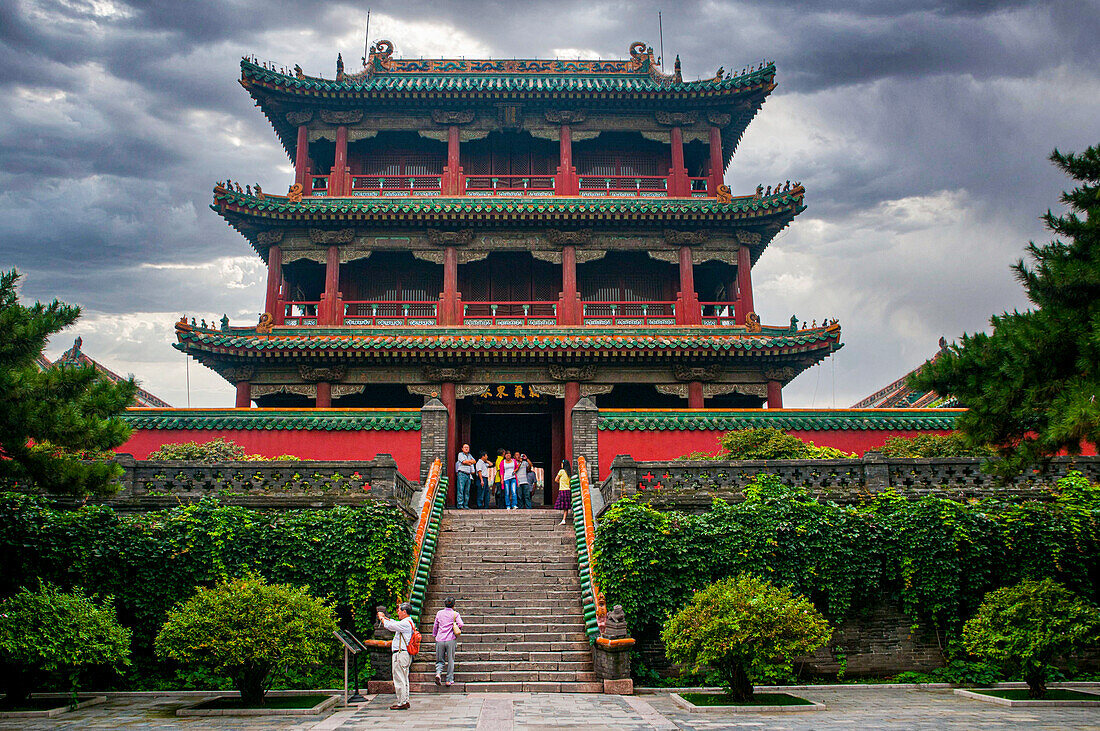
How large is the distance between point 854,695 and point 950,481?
4.23 metres

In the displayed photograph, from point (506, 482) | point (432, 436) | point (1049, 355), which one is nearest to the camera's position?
point (1049, 355)

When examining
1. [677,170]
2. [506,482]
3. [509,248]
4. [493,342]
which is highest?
[677,170]

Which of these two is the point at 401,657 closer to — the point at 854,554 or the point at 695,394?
the point at 854,554

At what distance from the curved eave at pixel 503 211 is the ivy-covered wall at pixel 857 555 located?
11843mm

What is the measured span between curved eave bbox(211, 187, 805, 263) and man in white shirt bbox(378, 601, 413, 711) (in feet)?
45.0

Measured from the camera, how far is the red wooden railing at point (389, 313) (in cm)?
2136

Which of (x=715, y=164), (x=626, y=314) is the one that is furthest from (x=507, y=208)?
(x=715, y=164)

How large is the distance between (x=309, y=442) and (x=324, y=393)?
9.31 feet

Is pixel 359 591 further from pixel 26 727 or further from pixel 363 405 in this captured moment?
pixel 363 405

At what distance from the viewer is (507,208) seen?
70.7 feet

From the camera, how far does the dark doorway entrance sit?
2252 cm

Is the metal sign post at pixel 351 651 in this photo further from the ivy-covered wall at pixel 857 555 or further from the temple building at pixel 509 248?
the temple building at pixel 509 248

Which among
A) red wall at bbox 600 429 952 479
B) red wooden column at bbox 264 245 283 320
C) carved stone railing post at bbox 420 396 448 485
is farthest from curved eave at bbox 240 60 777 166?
red wall at bbox 600 429 952 479

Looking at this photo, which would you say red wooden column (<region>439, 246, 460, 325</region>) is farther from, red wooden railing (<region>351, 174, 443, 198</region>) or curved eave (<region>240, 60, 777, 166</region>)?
curved eave (<region>240, 60, 777, 166</region>)
